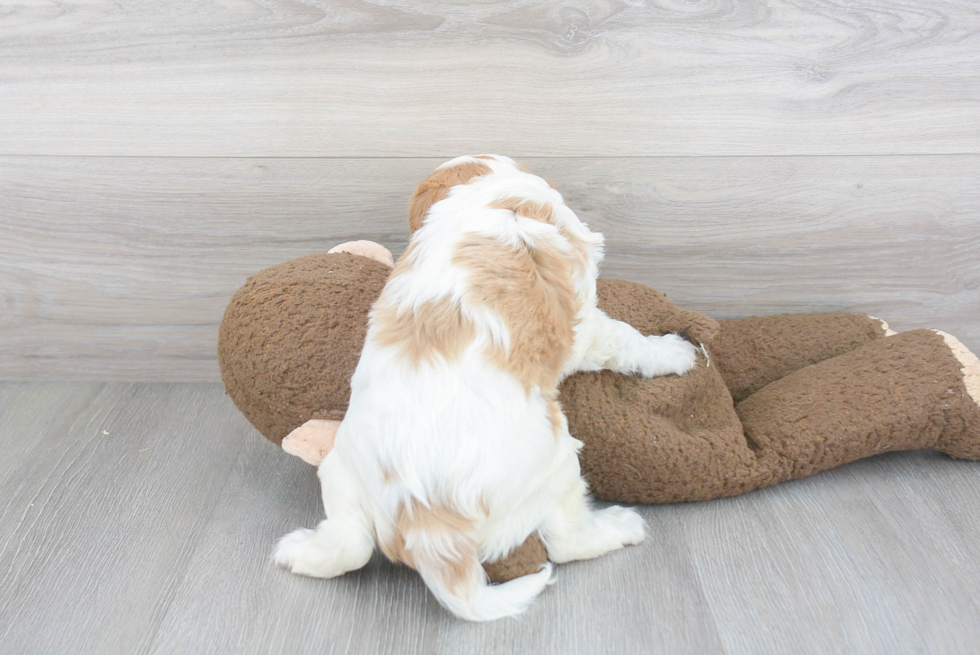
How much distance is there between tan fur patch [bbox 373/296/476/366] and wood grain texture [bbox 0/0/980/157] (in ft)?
2.16

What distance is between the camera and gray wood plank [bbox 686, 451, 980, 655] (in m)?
1.09

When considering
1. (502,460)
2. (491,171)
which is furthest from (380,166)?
(502,460)

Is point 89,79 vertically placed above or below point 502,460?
above

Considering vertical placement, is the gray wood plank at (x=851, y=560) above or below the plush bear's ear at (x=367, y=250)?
below

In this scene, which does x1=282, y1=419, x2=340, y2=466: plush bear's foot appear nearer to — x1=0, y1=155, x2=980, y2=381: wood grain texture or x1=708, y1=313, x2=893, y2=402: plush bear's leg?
x1=0, y1=155, x2=980, y2=381: wood grain texture

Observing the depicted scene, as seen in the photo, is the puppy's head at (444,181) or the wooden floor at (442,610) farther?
the puppy's head at (444,181)

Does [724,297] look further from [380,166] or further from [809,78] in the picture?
[380,166]

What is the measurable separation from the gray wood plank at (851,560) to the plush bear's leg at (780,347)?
0.24 metres

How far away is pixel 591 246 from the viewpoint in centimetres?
130

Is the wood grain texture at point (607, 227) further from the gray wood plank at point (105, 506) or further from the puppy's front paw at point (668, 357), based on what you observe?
the puppy's front paw at point (668, 357)

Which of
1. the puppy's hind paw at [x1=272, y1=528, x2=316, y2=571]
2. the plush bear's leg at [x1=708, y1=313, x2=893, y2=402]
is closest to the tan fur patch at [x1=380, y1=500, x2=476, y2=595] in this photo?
the puppy's hind paw at [x1=272, y1=528, x2=316, y2=571]

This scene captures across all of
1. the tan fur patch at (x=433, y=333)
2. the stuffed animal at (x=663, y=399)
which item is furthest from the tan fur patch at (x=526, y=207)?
the stuffed animal at (x=663, y=399)

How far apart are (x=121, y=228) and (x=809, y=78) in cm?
158

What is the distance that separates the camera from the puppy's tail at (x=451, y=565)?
1041 millimetres
